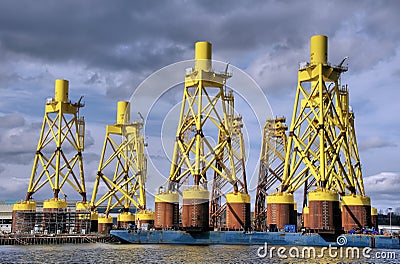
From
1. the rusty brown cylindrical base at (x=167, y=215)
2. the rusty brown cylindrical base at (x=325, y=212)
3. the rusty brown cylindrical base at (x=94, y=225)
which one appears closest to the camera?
the rusty brown cylindrical base at (x=325, y=212)

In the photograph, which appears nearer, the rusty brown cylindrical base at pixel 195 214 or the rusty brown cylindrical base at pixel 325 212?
the rusty brown cylindrical base at pixel 325 212

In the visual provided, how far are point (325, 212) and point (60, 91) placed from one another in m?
50.6

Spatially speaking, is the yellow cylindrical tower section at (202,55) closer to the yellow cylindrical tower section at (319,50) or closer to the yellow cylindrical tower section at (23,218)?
the yellow cylindrical tower section at (319,50)

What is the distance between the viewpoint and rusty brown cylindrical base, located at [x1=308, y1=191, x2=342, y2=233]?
76.7 meters

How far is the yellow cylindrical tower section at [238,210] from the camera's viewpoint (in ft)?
288

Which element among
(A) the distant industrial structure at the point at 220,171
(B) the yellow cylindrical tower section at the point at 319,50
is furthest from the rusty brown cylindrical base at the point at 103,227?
(B) the yellow cylindrical tower section at the point at 319,50

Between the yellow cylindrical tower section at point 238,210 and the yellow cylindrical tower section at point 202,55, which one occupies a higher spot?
the yellow cylindrical tower section at point 202,55

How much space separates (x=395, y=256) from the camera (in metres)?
66.2

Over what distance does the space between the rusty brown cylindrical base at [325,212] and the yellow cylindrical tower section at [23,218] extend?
152 feet

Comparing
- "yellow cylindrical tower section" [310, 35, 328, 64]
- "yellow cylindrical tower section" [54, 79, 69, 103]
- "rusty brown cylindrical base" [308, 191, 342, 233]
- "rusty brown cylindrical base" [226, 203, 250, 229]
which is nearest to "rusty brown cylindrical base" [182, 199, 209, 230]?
"rusty brown cylindrical base" [226, 203, 250, 229]

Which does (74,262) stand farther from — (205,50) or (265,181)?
(265,181)

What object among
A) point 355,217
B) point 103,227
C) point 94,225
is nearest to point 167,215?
point 94,225

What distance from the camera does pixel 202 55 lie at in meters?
88.6

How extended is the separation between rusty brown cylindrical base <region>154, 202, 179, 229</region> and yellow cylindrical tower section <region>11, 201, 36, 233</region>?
24257 millimetres
